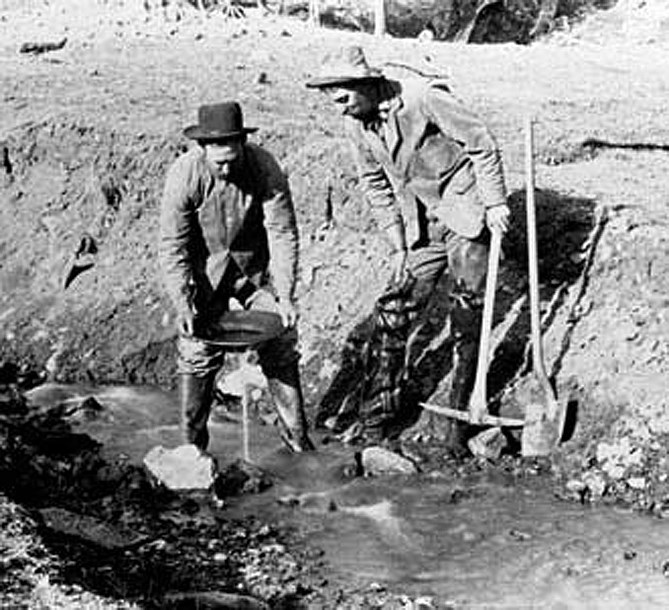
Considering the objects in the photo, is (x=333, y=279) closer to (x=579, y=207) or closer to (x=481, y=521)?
(x=579, y=207)

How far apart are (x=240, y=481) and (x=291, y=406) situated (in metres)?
0.65

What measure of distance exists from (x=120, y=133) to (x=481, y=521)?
6018 millimetres

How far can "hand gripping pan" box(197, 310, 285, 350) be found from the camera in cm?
809

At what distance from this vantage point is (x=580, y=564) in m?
7.18

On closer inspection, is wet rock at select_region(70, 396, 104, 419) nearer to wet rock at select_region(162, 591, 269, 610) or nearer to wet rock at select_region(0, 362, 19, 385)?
wet rock at select_region(0, 362, 19, 385)

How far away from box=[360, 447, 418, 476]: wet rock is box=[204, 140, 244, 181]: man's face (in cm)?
202

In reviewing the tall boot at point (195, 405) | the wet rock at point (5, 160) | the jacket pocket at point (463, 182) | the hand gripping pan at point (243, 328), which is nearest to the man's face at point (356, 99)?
the jacket pocket at point (463, 182)

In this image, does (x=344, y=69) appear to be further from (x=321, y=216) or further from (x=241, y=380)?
(x=321, y=216)

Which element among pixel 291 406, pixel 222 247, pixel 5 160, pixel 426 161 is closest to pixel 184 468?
pixel 291 406

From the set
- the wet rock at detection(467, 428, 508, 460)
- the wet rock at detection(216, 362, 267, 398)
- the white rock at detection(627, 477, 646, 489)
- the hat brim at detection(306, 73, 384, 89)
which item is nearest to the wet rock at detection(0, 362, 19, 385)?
the wet rock at detection(216, 362, 267, 398)

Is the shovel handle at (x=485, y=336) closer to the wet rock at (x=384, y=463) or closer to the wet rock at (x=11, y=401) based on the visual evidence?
the wet rock at (x=384, y=463)

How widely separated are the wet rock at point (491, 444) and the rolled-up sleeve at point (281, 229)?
1534 mm

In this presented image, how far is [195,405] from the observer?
8.43 meters

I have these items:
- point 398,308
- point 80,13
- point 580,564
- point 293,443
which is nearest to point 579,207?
point 398,308
